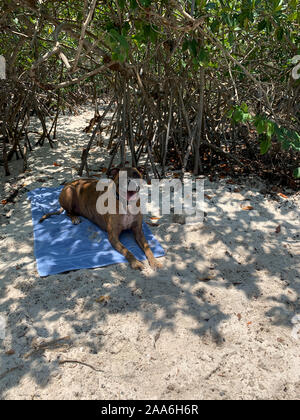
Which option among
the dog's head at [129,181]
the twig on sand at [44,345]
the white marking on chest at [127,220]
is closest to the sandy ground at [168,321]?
the twig on sand at [44,345]

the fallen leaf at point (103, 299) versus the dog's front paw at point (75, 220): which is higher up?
the dog's front paw at point (75, 220)

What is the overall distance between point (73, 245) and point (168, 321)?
6.08 ft

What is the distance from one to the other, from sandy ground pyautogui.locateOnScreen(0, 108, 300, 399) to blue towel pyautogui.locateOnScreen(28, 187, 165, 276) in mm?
127

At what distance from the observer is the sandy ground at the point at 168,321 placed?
2.47m

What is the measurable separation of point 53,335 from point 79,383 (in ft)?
1.83

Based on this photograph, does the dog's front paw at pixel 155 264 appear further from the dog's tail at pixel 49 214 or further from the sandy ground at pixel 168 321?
the dog's tail at pixel 49 214

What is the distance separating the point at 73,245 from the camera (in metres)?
4.36

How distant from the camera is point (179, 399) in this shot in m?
2.38

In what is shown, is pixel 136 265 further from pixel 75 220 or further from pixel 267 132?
pixel 267 132

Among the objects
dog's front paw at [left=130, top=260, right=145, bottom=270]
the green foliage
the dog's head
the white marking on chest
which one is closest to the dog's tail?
the white marking on chest

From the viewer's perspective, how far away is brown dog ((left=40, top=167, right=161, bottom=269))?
13.3 feet

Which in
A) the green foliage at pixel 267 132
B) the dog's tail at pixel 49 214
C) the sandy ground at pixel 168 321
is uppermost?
the green foliage at pixel 267 132

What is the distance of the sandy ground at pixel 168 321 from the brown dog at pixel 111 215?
0.28 m
